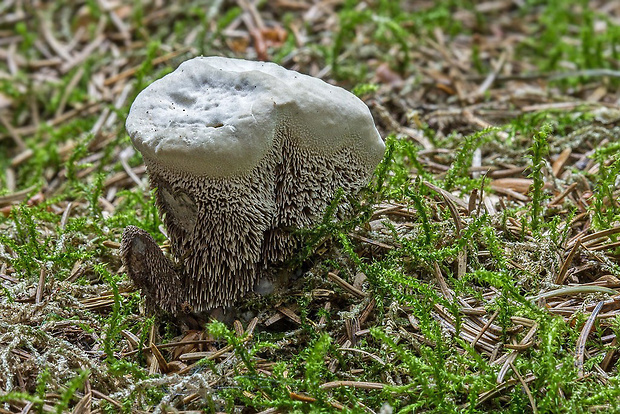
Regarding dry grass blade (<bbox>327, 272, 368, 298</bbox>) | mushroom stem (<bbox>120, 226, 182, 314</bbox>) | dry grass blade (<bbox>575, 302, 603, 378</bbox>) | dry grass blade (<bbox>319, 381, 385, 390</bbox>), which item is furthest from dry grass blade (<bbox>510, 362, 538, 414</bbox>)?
mushroom stem (<bbox>120, 226, 182, 314</bbox>)

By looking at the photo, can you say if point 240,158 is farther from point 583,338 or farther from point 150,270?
point 583,338

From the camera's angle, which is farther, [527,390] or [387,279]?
[387,279]

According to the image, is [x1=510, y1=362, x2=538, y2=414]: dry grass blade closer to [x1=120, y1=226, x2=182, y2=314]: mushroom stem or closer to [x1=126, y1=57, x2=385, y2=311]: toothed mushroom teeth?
[x1=126, y1=57, x2=385, y2=311]: toothed mushroom teeth

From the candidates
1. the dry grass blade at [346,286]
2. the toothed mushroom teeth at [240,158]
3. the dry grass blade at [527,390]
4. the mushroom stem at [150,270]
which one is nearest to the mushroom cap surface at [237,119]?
the toothed mushroom teeth at [240,158]

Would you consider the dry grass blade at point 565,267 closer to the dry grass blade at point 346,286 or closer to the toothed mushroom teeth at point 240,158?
the dry grass blade at point 346,286

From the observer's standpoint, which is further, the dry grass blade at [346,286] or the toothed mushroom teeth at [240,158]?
the dry grass blade at [346,286]

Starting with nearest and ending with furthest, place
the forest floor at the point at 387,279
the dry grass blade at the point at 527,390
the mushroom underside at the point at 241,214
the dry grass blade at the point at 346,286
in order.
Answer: the dry grass blade at the point at 527,390
the forest floor at the point at 387,279
the mushroom underside at the point at 241,214
the dry grass blade at the point at 346,286

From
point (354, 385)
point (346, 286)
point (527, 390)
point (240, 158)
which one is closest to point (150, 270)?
point (240, 158)
